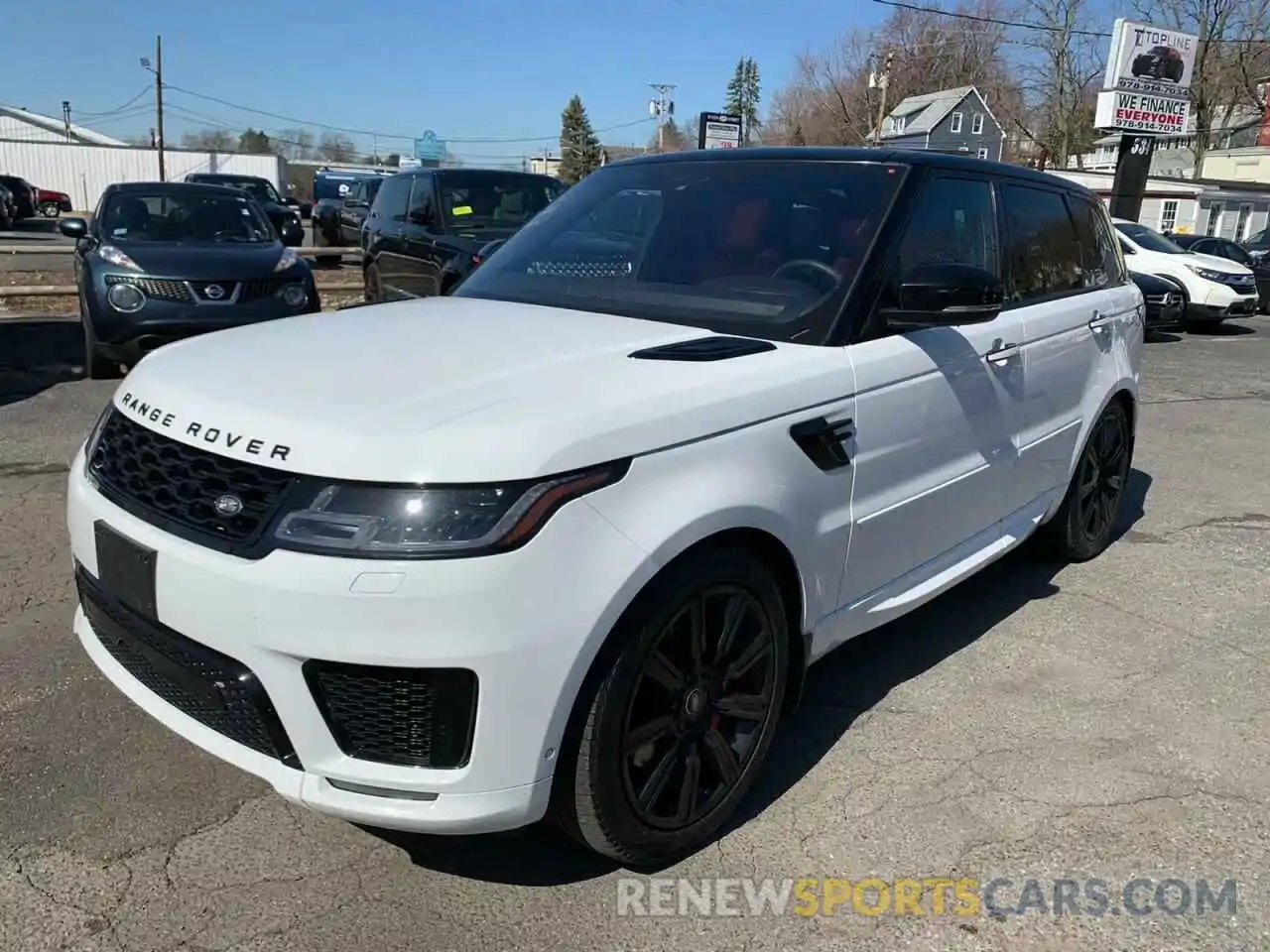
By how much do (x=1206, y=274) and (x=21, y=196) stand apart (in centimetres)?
3462

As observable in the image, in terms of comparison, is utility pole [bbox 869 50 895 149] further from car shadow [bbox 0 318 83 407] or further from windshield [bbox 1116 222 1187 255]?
car shadow [bbox 0 318 83 407]

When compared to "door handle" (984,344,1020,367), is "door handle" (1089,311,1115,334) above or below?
above

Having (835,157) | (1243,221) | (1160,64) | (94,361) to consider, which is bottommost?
(94,361)

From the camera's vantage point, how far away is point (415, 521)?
2.03m

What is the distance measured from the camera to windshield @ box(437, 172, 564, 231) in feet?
33.0

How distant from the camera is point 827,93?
178ft

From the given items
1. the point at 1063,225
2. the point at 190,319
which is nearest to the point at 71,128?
the point at 190,319

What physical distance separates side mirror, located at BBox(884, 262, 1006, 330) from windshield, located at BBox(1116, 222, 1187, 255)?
15.3 metres

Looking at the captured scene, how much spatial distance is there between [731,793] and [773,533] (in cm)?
73

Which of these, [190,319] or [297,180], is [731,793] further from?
[297,180]

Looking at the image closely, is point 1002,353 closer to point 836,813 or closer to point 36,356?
point 836,813

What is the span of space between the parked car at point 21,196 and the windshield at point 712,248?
116ft

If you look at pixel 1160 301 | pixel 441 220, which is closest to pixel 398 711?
pixel 441 220

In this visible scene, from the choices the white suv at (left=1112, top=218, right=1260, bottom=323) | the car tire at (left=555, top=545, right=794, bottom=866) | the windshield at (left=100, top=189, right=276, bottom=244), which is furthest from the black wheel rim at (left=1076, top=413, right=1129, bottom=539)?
the white suv at (left=1112, top=218, right=1260, bottom=323)
